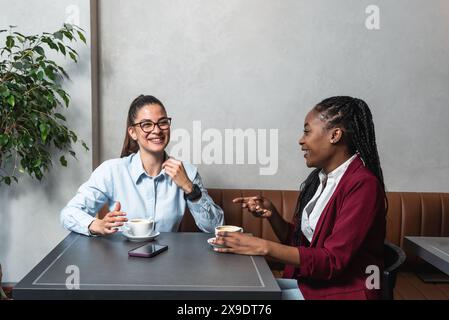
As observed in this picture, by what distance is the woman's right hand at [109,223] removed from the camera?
1.65 m

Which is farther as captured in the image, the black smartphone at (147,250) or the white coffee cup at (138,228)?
the white coffee cup at (138,228)

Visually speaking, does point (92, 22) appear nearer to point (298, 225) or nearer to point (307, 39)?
point (307, 39)

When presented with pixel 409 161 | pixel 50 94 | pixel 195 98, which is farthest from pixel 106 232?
pixel 409 161

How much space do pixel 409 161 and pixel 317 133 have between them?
4.98ft

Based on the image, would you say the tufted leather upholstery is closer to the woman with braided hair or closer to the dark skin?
the dark skin

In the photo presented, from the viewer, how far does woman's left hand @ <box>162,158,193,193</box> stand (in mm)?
1915

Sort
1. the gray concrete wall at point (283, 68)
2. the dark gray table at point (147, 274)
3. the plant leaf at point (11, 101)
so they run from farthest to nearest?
the gray concrete wall at point (283, 68), the plant leaf at point (11, 101), the dark gray table at point (147, 274)

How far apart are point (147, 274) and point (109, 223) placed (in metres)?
0.40

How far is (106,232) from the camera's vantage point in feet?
5.57

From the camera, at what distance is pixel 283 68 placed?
9.68 feet

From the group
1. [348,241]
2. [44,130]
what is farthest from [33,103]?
[348,241]

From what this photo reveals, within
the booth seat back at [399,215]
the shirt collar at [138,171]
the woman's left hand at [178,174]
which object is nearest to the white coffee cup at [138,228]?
the woman's left hand at [178,174]

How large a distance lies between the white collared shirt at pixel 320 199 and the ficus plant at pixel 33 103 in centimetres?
141

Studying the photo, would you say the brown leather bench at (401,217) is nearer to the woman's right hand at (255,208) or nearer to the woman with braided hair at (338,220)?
the woman's right hand at (255,208)
